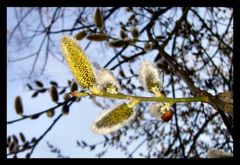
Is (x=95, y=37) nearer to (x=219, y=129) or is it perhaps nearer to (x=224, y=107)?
(x=224, y=107)

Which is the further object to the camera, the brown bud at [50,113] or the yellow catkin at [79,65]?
the brown bud at [50,113]

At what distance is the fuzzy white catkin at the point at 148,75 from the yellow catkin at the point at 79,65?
0.15m

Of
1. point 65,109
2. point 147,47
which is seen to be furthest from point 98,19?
point 65,109

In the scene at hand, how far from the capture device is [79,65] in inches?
24.2

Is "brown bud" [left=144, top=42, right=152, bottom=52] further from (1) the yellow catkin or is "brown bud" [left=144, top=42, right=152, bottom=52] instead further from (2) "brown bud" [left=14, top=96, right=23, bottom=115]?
(1) the yellow catkin

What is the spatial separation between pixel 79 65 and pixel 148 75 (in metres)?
0.19

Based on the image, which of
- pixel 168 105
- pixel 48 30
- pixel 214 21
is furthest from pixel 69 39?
pixel 214 21

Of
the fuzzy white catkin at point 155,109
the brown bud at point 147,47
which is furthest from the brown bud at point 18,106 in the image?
the fuzzy white catkin at point 155,109

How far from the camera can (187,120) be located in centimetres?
382

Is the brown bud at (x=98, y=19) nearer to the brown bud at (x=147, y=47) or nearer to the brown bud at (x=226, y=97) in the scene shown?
the brown bud at (x=147, y=47)

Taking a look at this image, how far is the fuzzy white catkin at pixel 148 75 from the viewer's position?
0.73 metres

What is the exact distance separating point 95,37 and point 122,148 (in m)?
2.47

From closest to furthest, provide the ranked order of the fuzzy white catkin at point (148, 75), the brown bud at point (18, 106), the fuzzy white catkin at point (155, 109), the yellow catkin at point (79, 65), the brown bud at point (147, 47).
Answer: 1. the yellow catkin at point (79, 65)
2. the fuzzy white catkin at point (148, 75)
3. the fuzzy white catkin at point (155, 109)
4. the brown bud at point (18, 106)
5. the brown bud at point (147, 47)

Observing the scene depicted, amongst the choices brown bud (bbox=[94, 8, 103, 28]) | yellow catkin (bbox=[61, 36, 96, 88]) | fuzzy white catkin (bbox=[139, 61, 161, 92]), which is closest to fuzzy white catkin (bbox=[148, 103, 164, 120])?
fuzzy white catkin (bbox=[139, 61, 161, 92])
